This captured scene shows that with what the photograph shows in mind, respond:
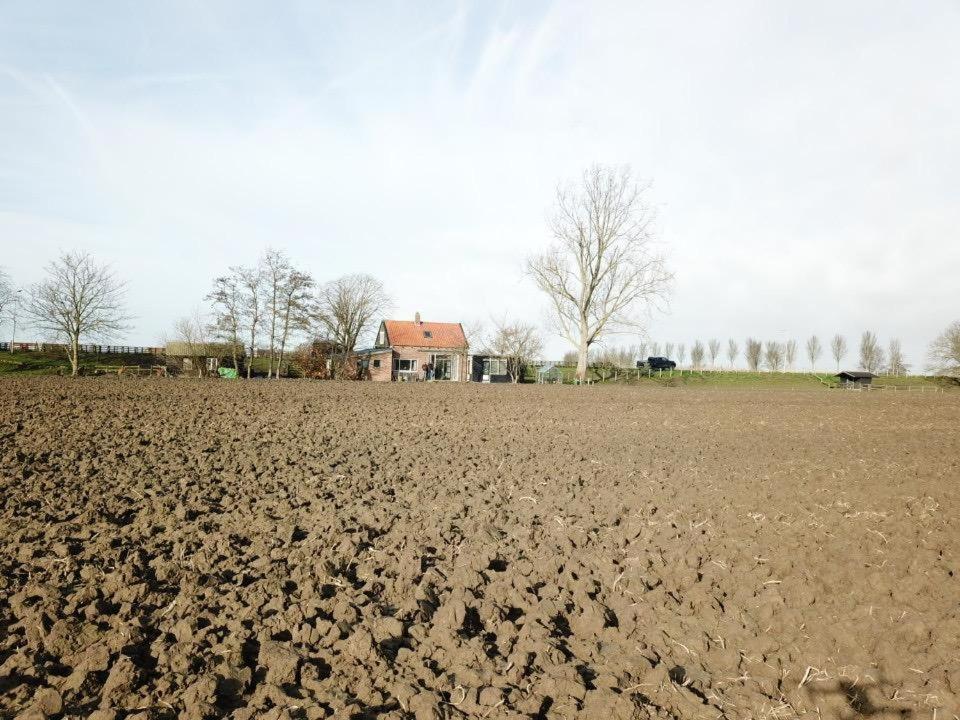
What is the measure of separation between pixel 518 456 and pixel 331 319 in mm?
61288

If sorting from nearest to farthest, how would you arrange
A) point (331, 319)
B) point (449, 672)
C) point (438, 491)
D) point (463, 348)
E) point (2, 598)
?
point (449, 672), point (2, 598), point (438, 491), point (463, 348), point (331, 319)

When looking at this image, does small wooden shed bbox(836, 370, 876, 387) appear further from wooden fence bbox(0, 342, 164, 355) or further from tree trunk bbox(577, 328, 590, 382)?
wooden fence bbox(0, 342, 164, 355)

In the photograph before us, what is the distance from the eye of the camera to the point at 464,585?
16.3 ft

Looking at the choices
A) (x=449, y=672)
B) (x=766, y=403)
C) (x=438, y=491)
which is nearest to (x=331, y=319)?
(x=766, y=403)

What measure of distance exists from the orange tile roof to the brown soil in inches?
1841

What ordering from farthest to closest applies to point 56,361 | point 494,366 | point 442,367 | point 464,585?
point 494,366
point 442,367
point 56,361
point 464,585

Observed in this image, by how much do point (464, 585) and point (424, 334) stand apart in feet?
178

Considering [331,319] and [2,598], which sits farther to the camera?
[331,319]

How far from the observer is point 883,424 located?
62.1 feet

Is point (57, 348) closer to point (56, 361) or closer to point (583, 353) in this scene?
point (56, 361)

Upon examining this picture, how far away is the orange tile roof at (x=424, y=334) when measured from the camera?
188ft

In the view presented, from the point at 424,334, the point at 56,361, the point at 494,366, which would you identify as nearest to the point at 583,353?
the point at 494,366

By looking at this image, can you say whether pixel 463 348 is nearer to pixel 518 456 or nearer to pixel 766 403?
pixel 766 403

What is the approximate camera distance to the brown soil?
3.56m
